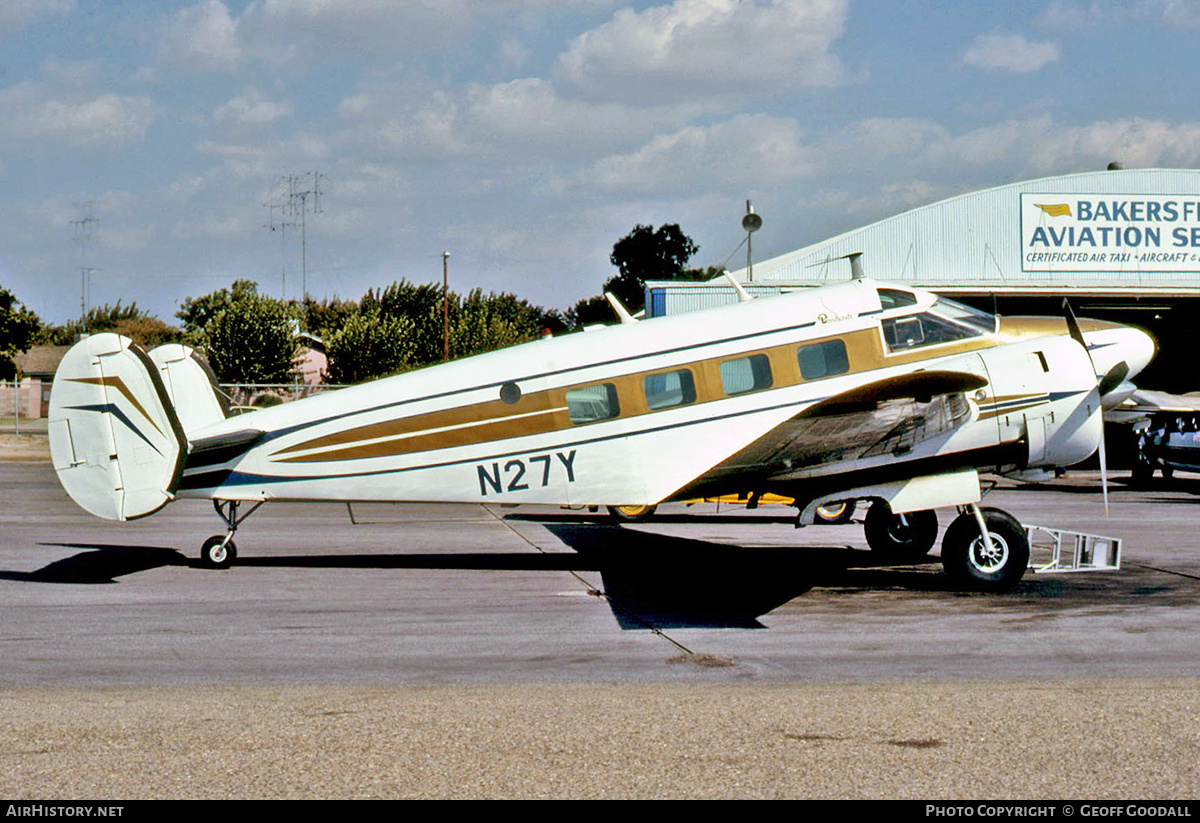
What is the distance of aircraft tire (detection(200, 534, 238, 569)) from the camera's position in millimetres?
14586

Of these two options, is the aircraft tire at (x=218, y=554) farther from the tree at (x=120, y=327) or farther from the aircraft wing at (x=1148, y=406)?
the tree at (x=120, y=327)

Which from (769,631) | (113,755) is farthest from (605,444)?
(113,755)

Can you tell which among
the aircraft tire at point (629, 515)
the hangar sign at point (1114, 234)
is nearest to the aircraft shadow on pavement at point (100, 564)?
the aircraft tire at point (629, 515)

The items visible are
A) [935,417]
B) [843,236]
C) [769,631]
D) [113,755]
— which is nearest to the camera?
[113,755]

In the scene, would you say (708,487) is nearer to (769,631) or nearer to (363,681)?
(769,631)

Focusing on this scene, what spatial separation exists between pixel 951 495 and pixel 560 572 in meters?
4.76

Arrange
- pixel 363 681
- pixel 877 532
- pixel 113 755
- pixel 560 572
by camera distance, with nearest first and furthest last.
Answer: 1. pixel 113 755
2. pixel 363 681
3. pixel 560 572
4. pixel 877 532

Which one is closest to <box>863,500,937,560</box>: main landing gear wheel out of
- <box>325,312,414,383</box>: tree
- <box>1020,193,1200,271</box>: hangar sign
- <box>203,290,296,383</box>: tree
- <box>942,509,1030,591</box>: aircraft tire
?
<box>942,509,1030,591</box>: aircraft tire

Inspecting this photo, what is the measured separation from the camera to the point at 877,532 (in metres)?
16.0

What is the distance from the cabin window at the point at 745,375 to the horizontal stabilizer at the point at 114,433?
20.5 feet

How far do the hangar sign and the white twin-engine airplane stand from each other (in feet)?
98.0

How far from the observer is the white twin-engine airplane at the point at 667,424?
43.5ft

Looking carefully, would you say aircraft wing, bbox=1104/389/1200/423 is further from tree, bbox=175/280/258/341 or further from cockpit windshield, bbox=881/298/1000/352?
tree, bbox=175/280/258/341

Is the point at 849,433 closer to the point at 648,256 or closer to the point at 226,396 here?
the point at 226,396
